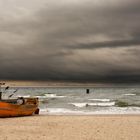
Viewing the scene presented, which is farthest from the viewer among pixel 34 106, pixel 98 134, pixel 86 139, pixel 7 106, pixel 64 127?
pixel 34 106

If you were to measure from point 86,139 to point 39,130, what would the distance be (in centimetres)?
360

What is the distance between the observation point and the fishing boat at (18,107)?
961 inches

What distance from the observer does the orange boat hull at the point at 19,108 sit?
24359mm

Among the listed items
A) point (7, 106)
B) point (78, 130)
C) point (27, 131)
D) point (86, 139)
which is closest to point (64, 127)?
point (78, 130)

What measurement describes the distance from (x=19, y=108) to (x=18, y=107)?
0.15m

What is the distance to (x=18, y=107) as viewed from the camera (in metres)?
25.7

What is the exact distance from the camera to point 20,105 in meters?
26.1

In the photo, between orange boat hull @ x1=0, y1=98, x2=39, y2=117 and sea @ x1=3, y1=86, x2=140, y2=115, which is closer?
orange boat hull @ x1=0, y1=98, x2=39, y2=117

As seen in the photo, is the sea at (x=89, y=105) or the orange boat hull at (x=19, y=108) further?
the sea at (x=89, y=105)

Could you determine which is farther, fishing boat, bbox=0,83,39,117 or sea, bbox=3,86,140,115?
sea, bbox=3,86,140,115

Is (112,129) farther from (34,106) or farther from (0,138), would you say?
(34,106)

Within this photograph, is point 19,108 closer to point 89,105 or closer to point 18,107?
point 18,107

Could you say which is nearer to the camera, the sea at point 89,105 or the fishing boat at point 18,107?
the fishing boat at point 18,107

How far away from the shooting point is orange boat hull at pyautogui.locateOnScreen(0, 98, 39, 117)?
24359mm
